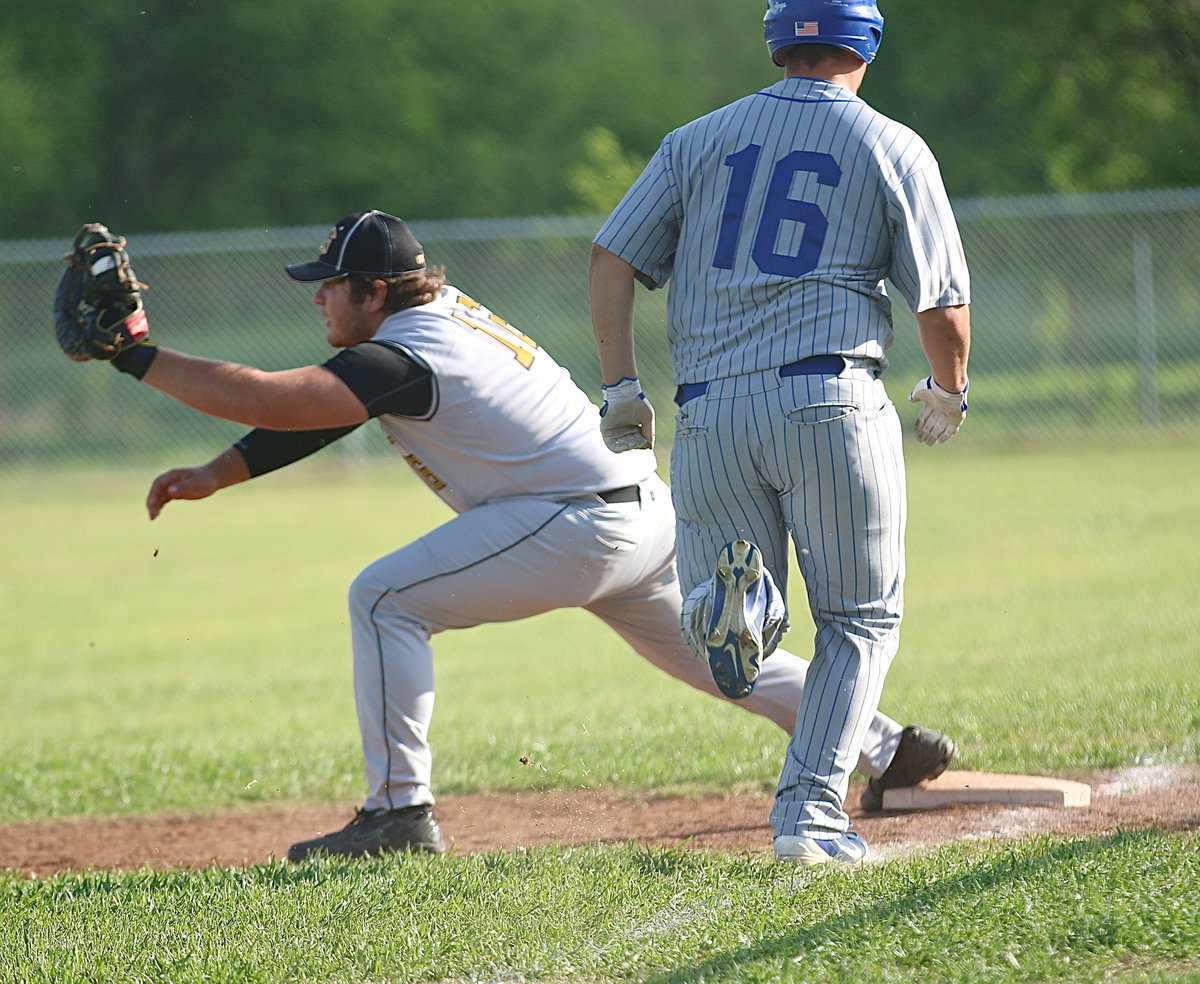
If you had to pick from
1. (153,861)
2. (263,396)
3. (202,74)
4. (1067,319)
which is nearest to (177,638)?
(153,861)

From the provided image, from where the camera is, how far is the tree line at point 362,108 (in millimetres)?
27797

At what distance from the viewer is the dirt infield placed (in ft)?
13.7

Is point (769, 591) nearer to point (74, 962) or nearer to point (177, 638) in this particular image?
point (74, 962)

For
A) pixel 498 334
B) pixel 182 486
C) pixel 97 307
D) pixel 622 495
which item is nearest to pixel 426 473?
pixel 498 334

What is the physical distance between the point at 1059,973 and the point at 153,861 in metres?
2.89

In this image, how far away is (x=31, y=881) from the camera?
4.14 m

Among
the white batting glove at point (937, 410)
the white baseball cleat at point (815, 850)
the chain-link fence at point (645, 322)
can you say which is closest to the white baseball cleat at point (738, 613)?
the white baseball cleat at point (815, 850)

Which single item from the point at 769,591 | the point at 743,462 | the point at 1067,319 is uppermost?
the point at 1067,319

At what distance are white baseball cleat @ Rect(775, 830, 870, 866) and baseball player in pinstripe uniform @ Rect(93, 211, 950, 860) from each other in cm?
78

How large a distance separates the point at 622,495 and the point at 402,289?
2.96 ft

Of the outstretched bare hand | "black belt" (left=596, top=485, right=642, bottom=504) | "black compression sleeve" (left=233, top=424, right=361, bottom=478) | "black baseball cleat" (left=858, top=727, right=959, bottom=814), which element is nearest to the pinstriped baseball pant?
"black belt" (left=596, top=485, right=642, bottom=504)

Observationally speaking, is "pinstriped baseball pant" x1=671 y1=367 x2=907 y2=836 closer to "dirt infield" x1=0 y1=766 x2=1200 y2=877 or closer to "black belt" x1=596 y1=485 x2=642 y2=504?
"dirt infield" x1=0 y1=766 x2=1200 y2=877

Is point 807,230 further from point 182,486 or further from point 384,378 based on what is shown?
point 182,486

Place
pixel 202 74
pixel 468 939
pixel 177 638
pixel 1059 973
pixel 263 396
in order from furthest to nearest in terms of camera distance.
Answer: pixel 202 74, pixel 177 638, pixel 263 396, pixel 468 939, pixel 1059 973
